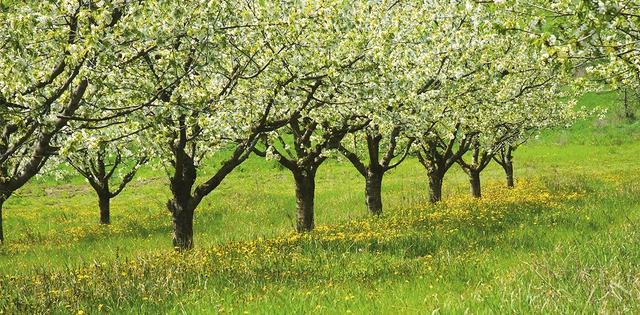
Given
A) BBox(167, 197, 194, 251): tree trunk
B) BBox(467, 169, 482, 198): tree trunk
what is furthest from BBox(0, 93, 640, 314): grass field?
BBox(467, 169, 482, 198): tree trunk

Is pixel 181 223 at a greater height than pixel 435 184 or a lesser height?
lesser

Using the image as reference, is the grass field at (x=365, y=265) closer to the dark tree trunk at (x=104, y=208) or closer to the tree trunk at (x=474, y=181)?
the dark tree trunk at (x=104, y=208)

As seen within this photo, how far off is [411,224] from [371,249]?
10.4 ft

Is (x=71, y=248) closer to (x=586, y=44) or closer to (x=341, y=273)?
(x=341, y=273)

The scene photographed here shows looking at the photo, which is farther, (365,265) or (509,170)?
(509,170)

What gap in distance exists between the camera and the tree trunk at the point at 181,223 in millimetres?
11055

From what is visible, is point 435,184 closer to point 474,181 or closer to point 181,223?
point 474,181

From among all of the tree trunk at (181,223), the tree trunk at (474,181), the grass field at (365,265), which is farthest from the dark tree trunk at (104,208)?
the tree trunk at (474,181)

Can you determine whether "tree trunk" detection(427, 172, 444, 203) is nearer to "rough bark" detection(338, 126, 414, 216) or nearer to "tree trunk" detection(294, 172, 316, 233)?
"rough bark" detection(338, 126, 414, 216)

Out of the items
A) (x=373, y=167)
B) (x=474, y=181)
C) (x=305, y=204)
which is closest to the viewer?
(x=305, y=204)

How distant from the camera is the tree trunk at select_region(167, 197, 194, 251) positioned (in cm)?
1105

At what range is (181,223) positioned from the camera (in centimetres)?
1116

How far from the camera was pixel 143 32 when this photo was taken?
18.6 feet

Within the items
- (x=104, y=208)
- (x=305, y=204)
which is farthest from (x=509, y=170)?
(x=104, y=208)
